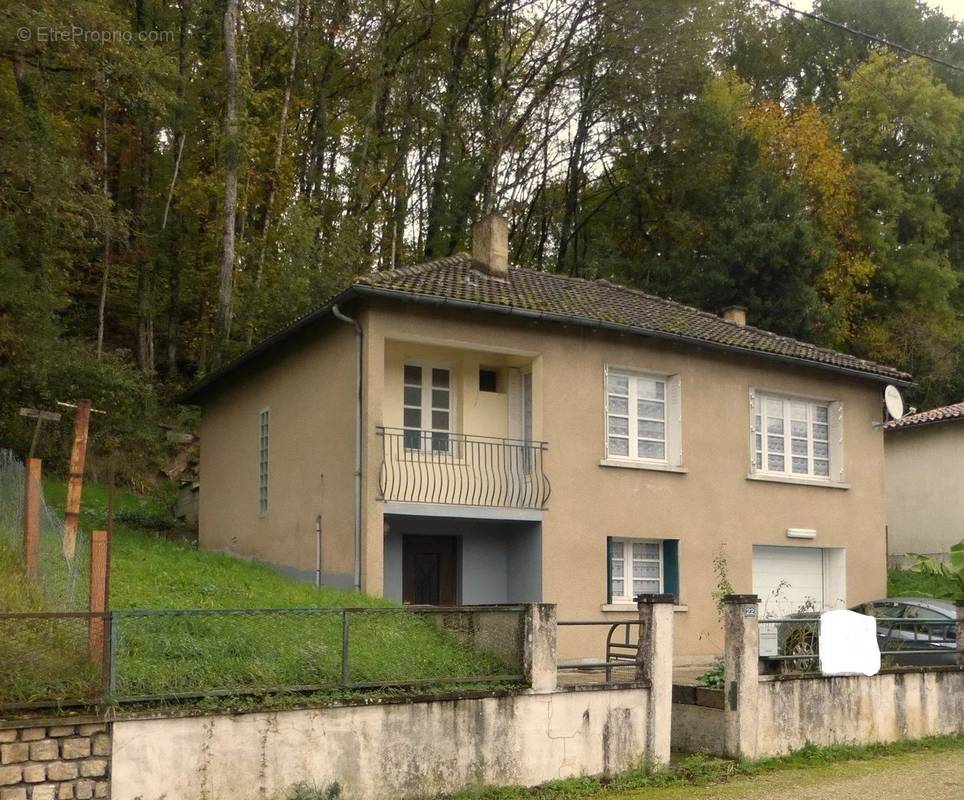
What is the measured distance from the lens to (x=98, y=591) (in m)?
10.1

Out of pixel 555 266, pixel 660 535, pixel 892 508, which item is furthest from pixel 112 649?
pixel 555 266

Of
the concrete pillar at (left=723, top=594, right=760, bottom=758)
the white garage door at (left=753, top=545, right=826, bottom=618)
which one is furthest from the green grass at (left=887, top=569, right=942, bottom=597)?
the concrete pillar at (left=723, top=594, right=760, bottom=758)

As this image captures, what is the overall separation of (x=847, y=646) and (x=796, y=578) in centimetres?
744

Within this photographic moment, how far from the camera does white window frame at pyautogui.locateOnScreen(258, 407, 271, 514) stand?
2078 cm

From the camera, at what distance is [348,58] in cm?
3522

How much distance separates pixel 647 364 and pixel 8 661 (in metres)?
12.5

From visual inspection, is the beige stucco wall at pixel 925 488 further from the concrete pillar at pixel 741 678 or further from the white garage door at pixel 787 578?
the concrete pillar at pixel 741 678

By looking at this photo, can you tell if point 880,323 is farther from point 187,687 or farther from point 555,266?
point 187,687

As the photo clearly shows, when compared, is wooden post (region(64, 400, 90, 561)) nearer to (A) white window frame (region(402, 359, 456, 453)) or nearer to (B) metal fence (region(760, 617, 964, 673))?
(A) white window frame (region(402, 359, 456, 453))

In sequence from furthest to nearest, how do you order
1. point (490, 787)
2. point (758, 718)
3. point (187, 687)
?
point (758, 718)
point (490, 787)
point (187, 687)

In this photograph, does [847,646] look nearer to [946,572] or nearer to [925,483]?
[946,572]

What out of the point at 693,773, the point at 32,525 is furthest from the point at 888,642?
the point at 32,525

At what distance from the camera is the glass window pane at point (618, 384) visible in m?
19.5

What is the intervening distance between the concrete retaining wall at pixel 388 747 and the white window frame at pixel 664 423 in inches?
286
